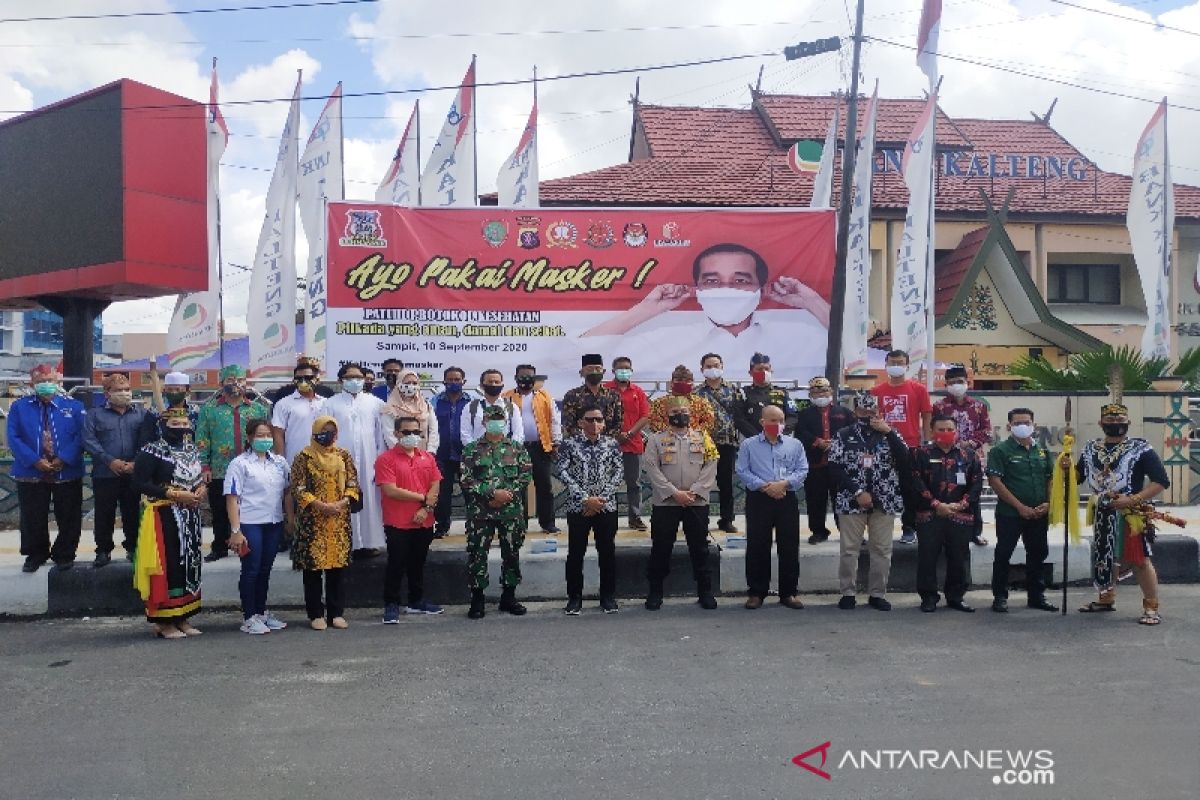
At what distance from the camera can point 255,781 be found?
4.52 m

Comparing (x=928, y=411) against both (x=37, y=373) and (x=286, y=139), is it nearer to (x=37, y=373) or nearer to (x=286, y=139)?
(x=37, y=373)

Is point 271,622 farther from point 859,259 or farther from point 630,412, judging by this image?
point 859,259

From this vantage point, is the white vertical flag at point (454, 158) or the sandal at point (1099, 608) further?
the white vertical flag at point (454, 158)

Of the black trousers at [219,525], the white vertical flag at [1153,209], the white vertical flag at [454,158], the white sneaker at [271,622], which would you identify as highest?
the white vertical flag at [454,158]

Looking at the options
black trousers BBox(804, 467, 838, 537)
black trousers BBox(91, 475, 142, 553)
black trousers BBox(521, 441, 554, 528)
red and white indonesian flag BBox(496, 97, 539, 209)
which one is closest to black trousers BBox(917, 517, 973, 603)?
black trousers BBox(804, 467, 838, 537)

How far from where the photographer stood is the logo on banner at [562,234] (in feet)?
39.0

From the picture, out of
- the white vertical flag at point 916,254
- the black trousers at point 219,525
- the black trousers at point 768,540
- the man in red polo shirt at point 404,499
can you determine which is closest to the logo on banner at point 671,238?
the white vertical flag at point 916,254

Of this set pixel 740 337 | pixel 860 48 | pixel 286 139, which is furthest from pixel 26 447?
pixel 860 48

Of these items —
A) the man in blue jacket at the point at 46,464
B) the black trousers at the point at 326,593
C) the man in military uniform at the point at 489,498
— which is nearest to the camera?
the black trousers at the point at 326,593

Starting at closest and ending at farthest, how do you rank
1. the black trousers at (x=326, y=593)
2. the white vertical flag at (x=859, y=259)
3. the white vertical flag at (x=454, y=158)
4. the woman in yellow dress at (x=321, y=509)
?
the woman in yellow dress at (x=321, y=509), the black trousers at (x=326, y=593), the white vertical flag at (x=859, y=259), the white vertical flag at (x=454, y=158)

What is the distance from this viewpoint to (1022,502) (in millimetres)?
8266

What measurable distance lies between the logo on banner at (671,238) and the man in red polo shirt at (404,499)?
4977 mm

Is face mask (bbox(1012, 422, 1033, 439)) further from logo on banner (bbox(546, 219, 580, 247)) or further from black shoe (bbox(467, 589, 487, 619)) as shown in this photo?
logo on banner (bbox(546, 219, 580, 247))

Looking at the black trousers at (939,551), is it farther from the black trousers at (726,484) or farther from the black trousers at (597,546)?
the black trousers at (597,546)
